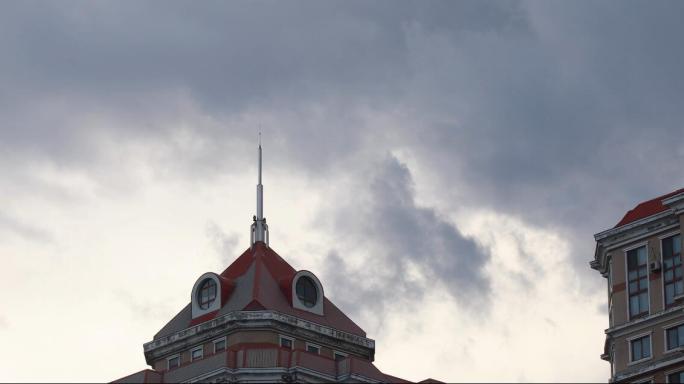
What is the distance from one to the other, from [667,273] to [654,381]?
8046mm

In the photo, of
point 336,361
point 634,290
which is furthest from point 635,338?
point 336,361

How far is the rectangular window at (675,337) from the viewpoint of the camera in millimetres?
125938

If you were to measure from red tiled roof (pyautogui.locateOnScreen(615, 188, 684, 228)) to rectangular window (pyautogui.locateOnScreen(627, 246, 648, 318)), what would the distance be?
2.71m

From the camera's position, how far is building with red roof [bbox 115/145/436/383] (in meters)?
→ 127

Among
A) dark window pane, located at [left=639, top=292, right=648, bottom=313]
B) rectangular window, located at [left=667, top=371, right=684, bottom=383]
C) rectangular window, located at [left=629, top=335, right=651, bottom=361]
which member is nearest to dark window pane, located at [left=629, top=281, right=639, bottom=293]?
dark window pane, located at [left=639, top=292, right=648, bottom=313]

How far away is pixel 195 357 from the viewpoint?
447 ft

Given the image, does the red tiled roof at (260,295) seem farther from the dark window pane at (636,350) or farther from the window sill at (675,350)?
the window sill at (675,350)

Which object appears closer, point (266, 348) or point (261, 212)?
point (266, 348)

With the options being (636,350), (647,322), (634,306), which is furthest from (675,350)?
(634,306)

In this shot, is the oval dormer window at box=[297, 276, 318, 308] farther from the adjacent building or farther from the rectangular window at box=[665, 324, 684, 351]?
the rectangular window at box=[665, 324, 684, 351]

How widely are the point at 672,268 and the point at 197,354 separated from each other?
36.9m

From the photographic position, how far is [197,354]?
5359 inches

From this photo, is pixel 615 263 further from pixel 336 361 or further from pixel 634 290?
pixel 336 361

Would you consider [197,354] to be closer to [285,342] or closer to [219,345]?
[219,345]
